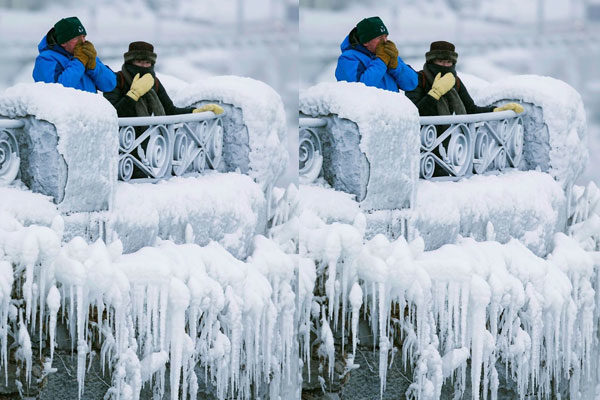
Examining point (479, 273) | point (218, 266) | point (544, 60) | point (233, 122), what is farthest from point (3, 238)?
point (544, 60)

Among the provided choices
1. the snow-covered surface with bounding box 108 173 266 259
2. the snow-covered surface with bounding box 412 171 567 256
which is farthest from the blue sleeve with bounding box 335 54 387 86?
the snow-covered surface with bounding box 108 173 266 259

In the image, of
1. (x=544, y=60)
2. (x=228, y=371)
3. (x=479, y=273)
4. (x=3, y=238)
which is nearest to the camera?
(x=3, y=238)

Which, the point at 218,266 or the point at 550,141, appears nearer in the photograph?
the point at 218,266

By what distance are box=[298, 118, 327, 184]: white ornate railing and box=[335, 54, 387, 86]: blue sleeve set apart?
34 centimetres

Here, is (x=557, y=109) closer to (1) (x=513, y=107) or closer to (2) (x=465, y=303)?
(1) (x=513, y=107)

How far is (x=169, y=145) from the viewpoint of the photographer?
25.5 ft

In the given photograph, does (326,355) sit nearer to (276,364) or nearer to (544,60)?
(276,364)

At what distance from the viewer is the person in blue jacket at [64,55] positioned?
7.25 m

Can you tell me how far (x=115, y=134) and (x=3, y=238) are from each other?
0.92 meters

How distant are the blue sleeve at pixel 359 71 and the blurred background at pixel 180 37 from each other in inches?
36.9

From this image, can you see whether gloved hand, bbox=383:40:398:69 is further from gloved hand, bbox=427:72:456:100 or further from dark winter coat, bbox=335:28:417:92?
gloved hand, bbox=427:72:456:100

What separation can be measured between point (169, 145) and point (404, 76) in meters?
1.60

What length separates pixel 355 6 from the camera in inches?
272

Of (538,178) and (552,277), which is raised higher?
(538,178)
